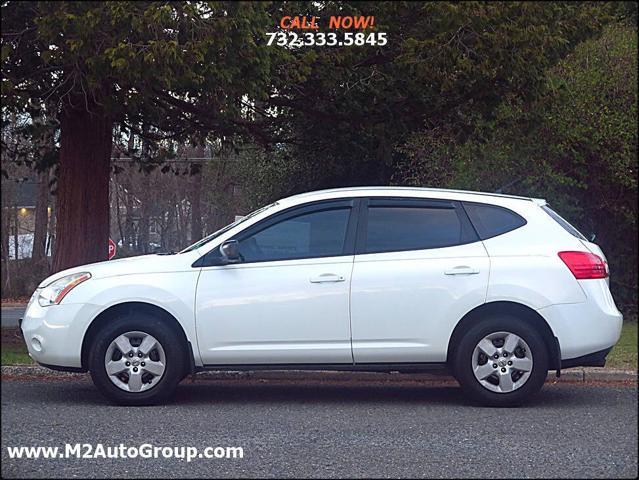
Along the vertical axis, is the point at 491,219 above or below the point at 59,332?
above

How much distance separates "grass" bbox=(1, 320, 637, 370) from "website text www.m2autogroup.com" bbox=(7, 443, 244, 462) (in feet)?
11.3

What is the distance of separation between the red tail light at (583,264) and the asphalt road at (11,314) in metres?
4.22

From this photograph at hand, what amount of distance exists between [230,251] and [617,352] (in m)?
4.70

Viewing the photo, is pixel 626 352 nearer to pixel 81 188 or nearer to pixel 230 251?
pixel 230 251

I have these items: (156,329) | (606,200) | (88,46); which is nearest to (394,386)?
(156,329)

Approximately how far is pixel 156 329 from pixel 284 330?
999mm

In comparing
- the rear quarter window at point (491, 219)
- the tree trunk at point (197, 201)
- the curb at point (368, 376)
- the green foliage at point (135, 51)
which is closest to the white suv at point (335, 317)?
the rear quarter window at point (491, 219)

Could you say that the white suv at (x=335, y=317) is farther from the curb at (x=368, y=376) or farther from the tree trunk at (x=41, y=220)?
the tree trunk at (x=41, y=220)

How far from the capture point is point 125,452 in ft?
19.7

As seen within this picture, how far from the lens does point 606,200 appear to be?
16.2 meters

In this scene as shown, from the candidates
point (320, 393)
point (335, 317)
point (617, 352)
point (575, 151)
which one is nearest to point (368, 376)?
point (320, 393)

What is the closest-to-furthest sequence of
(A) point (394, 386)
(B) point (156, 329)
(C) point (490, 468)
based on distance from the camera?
(C) point (490, 468), (B) point (156, 329), (A) point (394, 386)

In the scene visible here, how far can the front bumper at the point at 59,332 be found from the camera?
7641 millimetres

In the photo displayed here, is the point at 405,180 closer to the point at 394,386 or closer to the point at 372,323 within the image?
the point at 394,386
